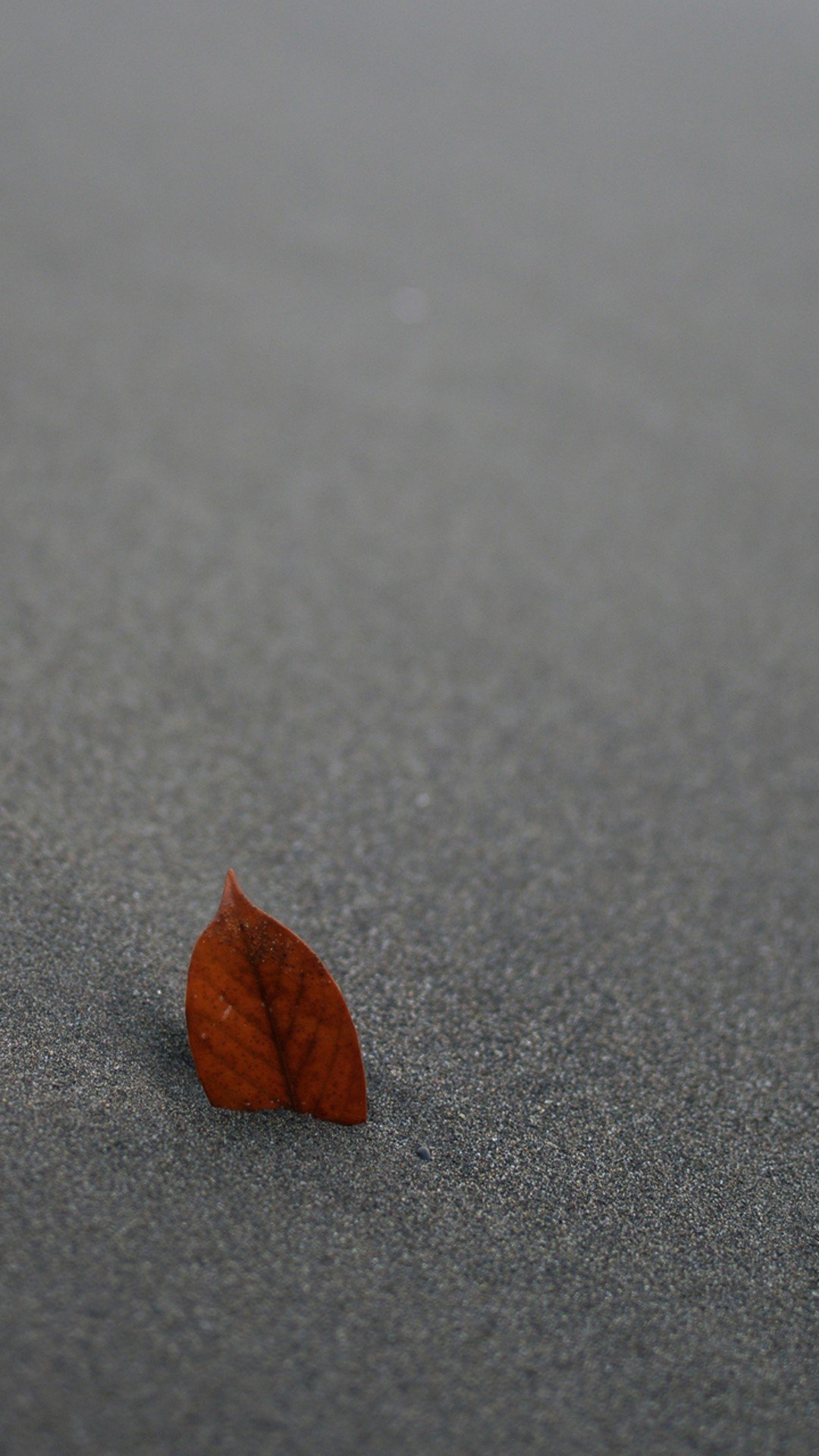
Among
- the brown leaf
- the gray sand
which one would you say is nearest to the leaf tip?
the brown leaf

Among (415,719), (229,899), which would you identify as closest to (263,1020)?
(229,899)

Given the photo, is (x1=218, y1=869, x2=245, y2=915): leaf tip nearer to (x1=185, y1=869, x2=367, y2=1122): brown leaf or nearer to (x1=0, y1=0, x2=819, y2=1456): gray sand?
(x1=185, y1=869, x2=367, y2=1122): brown leaf

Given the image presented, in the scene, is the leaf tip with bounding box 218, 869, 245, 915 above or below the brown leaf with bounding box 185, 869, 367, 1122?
above

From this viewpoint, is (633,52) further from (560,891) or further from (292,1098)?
(292,1098)

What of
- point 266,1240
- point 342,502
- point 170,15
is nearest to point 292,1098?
point 266,1240

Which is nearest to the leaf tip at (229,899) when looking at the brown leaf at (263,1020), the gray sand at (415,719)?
the brown leaf at (263,1020)

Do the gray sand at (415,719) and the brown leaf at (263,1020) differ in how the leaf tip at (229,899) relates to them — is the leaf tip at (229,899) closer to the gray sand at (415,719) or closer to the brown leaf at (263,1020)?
the brown leaf at (263,1020)
